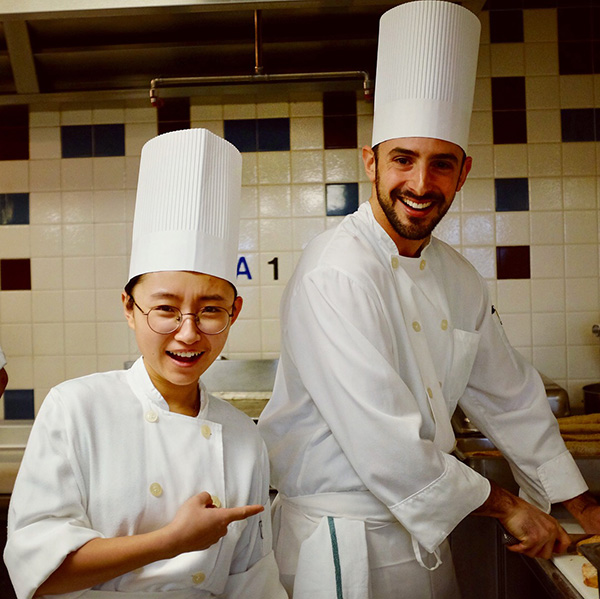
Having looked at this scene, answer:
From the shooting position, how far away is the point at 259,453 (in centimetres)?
128

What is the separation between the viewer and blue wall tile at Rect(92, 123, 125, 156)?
2781mm

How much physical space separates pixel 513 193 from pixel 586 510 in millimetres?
1492

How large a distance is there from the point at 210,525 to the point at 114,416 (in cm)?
24

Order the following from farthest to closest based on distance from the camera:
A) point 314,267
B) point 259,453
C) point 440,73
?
point 440,73, point 314,267, point 259,453

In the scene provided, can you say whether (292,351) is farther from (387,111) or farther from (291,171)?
(291,171)

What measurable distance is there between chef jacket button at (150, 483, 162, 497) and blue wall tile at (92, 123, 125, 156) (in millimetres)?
1934

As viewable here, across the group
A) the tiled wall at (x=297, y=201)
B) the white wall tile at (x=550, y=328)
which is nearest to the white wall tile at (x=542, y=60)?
the tiled wall at (x=297, y=201)

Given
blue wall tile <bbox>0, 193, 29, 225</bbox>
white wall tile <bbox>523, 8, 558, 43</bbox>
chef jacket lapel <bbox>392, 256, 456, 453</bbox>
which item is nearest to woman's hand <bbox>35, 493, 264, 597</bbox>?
chef jacket lapel <bbox>392, 256, 456, 453</bbox>

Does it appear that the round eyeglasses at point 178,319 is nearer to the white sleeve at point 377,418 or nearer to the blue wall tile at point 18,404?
the white sleeve at point 377,418

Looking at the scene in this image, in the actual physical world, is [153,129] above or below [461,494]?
above

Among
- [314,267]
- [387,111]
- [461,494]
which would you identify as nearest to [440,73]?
[387,111]

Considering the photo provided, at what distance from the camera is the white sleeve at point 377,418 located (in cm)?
130

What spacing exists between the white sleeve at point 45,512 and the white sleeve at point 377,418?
498 mm

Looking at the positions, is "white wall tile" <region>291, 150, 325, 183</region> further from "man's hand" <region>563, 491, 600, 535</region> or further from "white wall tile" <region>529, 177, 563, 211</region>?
"man's hand" <region>563, 491, 600, 535</region>
